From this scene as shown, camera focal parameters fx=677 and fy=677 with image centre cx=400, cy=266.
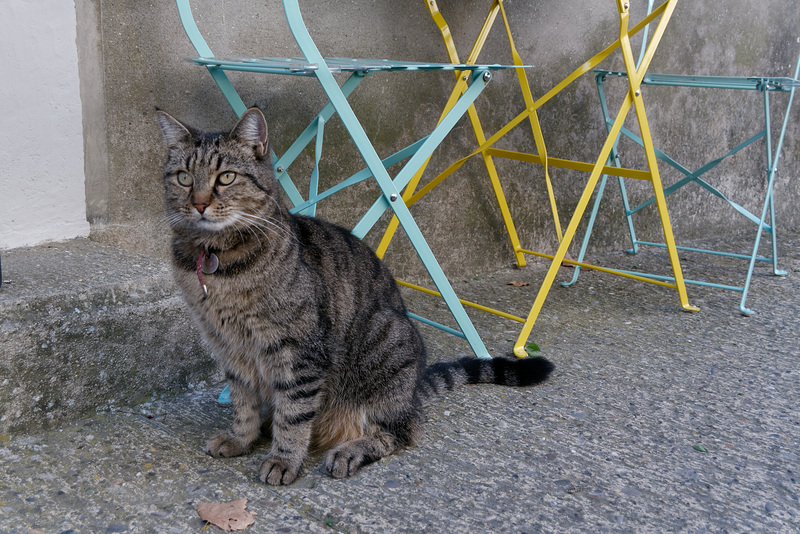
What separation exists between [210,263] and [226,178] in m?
0.27

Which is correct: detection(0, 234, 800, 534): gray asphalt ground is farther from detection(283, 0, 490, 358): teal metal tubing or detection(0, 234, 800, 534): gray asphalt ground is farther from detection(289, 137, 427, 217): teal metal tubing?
detection(289, 137, 427, 217): teal metal tubing

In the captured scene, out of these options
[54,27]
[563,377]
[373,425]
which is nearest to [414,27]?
[54,27]

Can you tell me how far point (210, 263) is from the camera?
2.10 metres

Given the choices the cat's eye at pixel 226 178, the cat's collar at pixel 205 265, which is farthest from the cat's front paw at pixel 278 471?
the cat's eye at pixel 226 178

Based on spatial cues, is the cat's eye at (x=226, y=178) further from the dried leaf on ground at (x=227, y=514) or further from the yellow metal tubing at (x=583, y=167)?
the yellow metal tubing at (x=583, y=167)

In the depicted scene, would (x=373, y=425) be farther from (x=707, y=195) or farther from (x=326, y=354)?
(x=707, y=195)

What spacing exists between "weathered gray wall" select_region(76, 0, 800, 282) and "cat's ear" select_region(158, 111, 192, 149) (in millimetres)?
828

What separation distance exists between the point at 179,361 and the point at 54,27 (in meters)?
1.40

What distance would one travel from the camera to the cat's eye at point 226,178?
6.77 ft

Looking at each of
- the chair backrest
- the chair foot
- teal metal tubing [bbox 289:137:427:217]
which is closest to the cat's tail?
teal metal tubing [bbox 289:137:427:217]

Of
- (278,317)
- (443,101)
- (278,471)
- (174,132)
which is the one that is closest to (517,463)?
(278,471)

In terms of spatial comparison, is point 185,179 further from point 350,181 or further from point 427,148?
point 427,148

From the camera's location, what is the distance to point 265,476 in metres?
2.08

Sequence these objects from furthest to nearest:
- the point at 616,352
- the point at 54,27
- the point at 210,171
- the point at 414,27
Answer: the point at 414,27 → the point at 616,352 → the point at 54,27 → the point at 210,171
